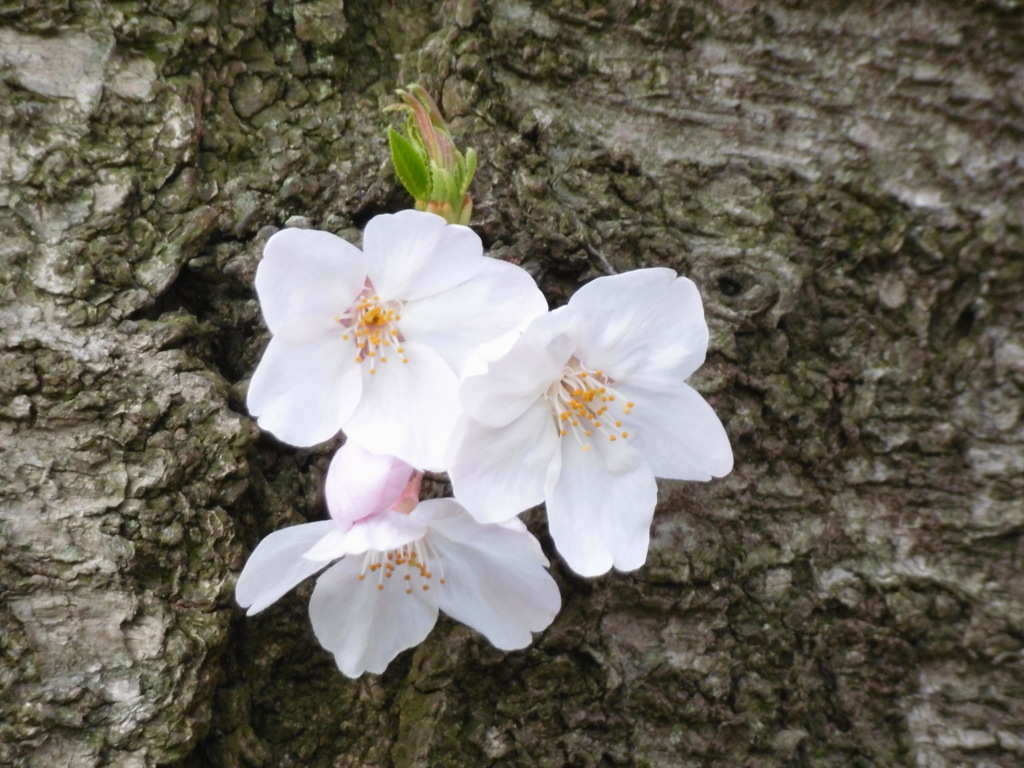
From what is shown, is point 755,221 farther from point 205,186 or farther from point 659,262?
point 205,186

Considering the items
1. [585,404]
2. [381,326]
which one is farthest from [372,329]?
[585,404]

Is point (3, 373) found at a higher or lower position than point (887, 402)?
lower

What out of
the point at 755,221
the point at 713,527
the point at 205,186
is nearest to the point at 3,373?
the point at 205,186

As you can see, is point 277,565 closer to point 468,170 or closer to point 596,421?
point 596,421

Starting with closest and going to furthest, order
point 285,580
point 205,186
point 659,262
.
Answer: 1. point 285,580
2. point 205,186
3. point 659,262

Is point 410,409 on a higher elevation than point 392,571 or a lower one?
higher

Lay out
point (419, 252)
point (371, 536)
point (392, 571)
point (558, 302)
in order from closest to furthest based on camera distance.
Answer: point (371, 536), point (419, 252), point (392, 571), point (558, 302)

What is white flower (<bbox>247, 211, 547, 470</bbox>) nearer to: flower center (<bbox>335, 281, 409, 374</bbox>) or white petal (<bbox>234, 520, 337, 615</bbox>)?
flower center (<bbox>335, 281, 409, 374</bbox>)
